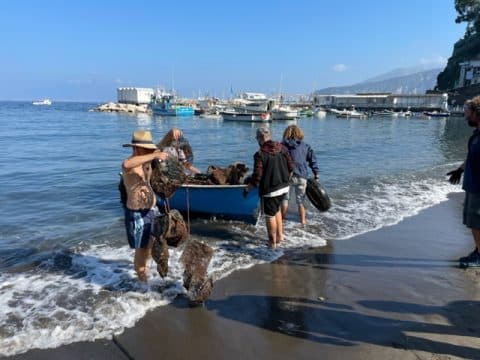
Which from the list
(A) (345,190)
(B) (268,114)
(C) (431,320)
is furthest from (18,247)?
(B) (268,114)

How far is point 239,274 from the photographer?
240 inches

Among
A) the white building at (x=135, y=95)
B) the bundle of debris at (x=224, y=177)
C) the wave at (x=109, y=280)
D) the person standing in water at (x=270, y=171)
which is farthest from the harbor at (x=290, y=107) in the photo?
the person standing in water at (x=270, y=171)

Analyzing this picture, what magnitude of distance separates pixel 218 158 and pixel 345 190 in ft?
42.9

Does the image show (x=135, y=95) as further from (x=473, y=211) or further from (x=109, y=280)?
(x=473, y=211)

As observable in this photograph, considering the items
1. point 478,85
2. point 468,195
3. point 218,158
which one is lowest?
point 218,158

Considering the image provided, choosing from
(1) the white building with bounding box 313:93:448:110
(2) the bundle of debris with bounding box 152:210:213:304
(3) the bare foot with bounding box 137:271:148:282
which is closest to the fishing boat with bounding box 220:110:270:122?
(1) the white building with bounding box 313:93:448:110

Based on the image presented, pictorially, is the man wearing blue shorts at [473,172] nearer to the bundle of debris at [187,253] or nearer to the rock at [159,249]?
the bundle of debris at [187,253]

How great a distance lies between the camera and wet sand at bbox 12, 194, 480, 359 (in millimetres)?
4117

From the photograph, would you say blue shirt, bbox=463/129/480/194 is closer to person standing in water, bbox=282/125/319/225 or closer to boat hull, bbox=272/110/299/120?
person standing in water, bbox=282/125/319/225

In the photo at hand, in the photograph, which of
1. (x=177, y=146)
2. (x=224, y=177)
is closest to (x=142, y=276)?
(x=177, y=146)

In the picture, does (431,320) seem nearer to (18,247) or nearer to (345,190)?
(18,247)

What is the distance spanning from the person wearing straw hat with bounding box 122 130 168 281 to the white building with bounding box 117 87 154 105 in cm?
14092

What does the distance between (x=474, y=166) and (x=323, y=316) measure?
8.78ft

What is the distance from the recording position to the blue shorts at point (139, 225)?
4973 millimetres
